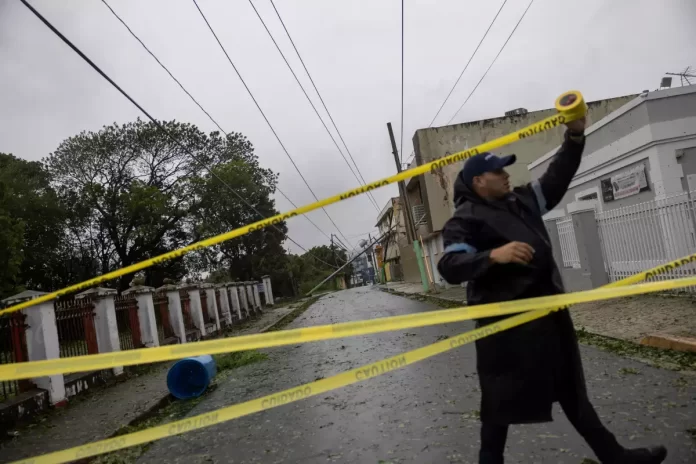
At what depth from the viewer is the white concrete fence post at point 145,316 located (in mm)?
13055

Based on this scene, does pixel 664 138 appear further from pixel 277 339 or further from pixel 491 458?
pixel 277 339

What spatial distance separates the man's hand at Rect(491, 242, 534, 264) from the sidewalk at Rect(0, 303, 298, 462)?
5.29 m

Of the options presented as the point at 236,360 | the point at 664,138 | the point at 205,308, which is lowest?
the point at 236,360

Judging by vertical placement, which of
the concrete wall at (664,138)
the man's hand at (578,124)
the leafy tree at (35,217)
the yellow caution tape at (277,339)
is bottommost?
the yellow caution tape at (277,339)

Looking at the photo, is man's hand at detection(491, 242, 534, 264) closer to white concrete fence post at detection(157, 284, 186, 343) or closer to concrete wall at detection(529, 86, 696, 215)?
concrete wall at detection(529, 86, 696, 215)

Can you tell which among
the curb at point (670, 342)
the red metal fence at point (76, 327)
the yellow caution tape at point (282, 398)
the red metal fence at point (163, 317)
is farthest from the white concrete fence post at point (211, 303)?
the yellow caution tape at point (282, 398)

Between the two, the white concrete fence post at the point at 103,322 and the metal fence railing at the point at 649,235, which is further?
the white concrete fence post at the point at 103,322

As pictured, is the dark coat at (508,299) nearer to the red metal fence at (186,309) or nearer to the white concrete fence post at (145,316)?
the white concrete fence post at (145,316)

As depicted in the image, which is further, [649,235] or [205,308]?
[205,308]

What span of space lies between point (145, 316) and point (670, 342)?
11146 millimetres

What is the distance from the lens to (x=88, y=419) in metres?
7.10

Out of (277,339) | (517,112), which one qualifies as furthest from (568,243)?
(517,112)

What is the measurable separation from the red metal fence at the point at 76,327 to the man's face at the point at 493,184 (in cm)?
861

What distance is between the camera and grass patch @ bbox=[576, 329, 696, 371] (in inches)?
222
